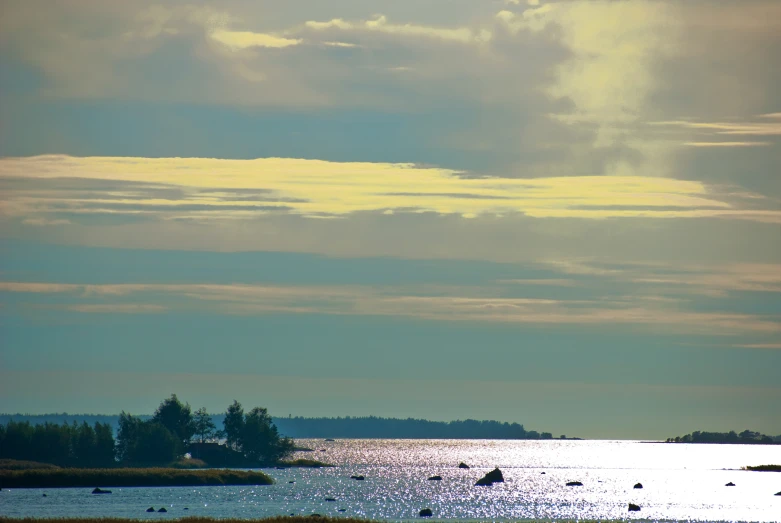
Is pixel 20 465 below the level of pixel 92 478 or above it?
above

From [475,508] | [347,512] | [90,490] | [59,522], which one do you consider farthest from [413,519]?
[90,490]

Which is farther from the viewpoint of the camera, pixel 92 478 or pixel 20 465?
pixel 20 465

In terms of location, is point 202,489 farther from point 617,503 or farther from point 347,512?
point 617,503

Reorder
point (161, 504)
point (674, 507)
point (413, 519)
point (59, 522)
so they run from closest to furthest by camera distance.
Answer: point (59, 522) < point (413, 519) < point (161, 504) < point (674, 507)

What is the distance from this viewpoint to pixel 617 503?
18550 cm

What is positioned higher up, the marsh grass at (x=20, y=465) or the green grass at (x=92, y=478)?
the marsh grass at (x=20, y=465)

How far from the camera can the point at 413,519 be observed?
13362 cm

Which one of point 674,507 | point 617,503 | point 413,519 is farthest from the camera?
point 617,503

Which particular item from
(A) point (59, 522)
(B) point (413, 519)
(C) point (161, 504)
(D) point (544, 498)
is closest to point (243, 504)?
(C) point (161, 504)

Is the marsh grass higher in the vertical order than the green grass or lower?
higher

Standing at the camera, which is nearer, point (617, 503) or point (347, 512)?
Result: point (347, 512)

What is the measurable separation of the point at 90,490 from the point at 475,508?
62.4 m

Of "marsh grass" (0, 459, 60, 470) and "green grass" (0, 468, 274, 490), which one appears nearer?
"green grass" (0, 468, 274, 490)

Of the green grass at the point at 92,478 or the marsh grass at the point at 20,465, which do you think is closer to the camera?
the green grass at the point at 92,478
